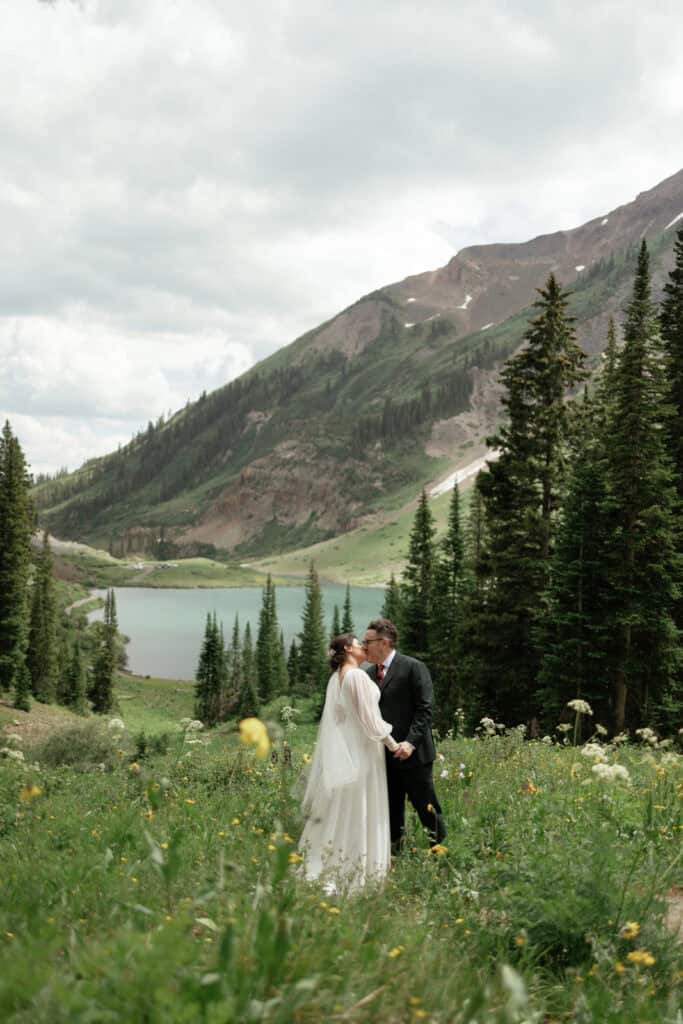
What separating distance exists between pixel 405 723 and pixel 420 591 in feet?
129

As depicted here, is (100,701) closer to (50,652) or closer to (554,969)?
(50,652)

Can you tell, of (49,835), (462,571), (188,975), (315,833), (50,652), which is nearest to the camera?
(188,975)

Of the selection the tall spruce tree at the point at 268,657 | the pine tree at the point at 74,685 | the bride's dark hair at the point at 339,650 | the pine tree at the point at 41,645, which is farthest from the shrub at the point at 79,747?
the tall spruce tree at the point at 268,657

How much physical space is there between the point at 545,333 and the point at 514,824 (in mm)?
22018

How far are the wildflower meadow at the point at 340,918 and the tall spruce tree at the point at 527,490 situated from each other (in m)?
17.2

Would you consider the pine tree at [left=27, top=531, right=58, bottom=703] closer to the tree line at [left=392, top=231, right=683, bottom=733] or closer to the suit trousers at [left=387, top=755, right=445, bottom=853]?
the tree line at [left=392, top=231, right=683, bottom=733]

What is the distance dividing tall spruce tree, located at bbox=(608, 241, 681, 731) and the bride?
18.1 metres

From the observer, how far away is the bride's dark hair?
21.2 ft

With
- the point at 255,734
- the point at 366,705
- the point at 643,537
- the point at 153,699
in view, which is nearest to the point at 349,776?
the point at 366,705

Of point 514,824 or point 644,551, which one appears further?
point 644,551

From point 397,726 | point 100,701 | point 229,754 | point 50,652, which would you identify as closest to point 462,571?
point 229,754

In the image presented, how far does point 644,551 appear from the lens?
23078mm

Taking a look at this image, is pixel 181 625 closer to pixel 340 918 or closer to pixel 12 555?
pixel 12 555

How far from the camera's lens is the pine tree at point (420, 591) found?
4397 centimetres
